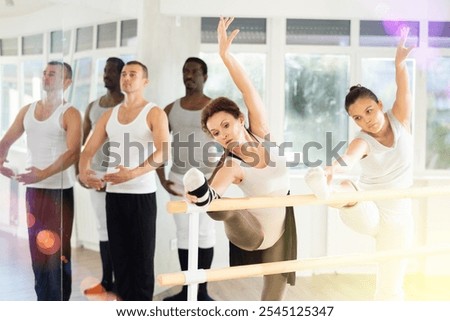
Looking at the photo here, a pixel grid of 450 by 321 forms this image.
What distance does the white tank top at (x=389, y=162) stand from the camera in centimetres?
298

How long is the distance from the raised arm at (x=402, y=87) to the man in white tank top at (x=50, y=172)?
1363mm

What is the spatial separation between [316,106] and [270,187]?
40 centimetres

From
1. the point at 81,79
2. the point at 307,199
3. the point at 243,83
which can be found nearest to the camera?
the point at 307,199

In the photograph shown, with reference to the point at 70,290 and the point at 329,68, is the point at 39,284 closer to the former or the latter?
the point at 70,290

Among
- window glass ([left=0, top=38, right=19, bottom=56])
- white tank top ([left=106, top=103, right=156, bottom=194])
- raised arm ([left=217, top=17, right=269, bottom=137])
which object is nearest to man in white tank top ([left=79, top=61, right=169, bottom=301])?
white tank top ([left=106, top=103, right=156, bottom=194])

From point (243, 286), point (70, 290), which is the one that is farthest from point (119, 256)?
point (243, 286)

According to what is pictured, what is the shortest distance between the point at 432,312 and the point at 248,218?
3.08 feet

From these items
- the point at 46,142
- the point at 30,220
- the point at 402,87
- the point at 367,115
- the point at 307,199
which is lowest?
the point at 30,220

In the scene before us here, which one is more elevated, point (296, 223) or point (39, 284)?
point (296, 223)

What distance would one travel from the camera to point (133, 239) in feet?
10.2

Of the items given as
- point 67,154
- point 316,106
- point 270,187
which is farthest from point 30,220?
point 316,106

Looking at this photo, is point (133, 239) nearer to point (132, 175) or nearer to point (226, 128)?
point (132, 175)

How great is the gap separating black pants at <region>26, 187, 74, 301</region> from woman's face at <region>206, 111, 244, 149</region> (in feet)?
2.31

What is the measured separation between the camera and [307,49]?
298 cm
